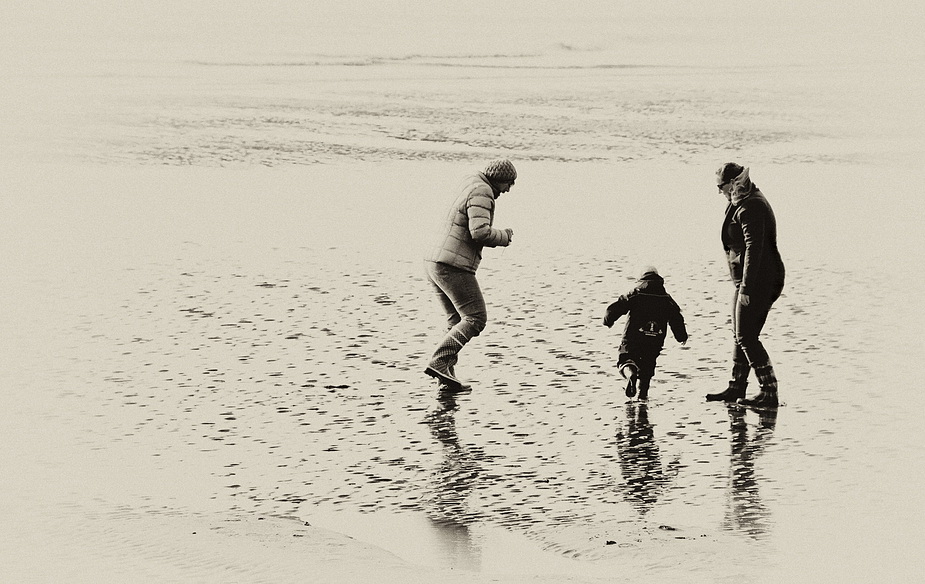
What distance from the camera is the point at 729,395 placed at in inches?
414

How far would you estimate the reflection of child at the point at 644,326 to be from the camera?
34.5 ft

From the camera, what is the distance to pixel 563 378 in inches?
445

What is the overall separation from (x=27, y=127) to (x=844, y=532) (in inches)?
870

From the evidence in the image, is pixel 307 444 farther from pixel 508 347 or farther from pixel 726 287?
pixel 726 287

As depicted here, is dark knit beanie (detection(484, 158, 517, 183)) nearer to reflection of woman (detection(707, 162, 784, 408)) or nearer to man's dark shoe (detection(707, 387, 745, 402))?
reflection of woman (detection(707, 162, 784, 408))

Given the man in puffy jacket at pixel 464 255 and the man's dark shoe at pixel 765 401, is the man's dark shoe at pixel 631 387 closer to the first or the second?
the man's dark shoe at pixel 765 401

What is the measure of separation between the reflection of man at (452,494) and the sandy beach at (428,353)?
0.02 m

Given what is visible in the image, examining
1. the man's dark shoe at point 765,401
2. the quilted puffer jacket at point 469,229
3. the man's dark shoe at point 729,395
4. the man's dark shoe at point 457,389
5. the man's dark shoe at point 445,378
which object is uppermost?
the quilted puffer jacket at point 469,229

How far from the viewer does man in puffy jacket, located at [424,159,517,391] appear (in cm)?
1098

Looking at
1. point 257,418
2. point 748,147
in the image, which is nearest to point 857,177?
point 748,147

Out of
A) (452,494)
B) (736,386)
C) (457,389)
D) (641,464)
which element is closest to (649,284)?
(736,386)

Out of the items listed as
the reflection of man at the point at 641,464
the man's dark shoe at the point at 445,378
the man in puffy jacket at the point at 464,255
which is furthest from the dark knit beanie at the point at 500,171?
the reflection of man at the point at 641,464

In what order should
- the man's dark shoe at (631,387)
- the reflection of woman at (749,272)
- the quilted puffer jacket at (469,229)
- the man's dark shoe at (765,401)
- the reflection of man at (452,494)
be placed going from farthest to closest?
the quilted puffer jacket at (469,229)
the man's dark shoe at (631,387)
the man's dark shoe at (765,401)
the reflection of woman at (749,272)
the reflection of man at (452,494)

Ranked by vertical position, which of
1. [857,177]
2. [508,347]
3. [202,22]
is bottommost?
[508,347]
